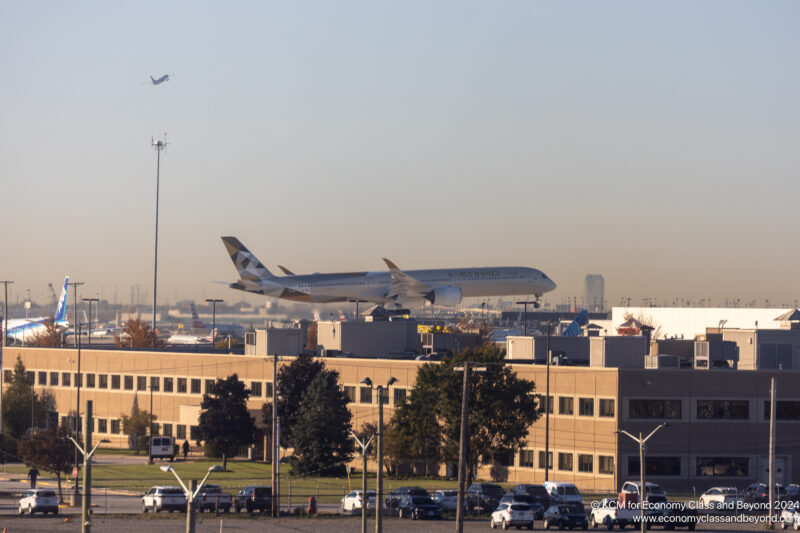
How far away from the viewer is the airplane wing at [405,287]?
132m

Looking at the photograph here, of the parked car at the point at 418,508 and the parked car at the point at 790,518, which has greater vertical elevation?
the parked car at the point at 790,518

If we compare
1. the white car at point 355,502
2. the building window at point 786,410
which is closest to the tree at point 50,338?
the building window at point 786,410

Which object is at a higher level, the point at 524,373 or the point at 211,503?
the point at 524,373

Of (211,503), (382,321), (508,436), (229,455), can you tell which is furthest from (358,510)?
(382,321)

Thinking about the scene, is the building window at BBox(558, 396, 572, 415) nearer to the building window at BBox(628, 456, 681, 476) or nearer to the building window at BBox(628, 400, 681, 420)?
the building window at BBox(628, 400, 681, 420)

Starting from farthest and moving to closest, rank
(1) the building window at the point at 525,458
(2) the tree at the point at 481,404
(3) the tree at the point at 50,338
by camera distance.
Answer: (3) the tree at the point at 50,338
(1) the building window at the point at 525,458
(2) the tree at the point at 481,404

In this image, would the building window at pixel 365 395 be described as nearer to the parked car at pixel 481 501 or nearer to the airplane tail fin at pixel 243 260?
the parked car at pixel 481 501

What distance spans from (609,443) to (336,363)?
2851 centimetres

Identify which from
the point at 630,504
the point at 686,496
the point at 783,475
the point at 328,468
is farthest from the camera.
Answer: the point at 328,468

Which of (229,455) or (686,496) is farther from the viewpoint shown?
(229,455)

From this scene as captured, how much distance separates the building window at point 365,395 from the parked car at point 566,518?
1647 inches

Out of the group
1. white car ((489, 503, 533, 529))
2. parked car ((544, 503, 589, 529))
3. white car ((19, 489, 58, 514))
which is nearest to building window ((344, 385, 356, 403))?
white car ((19, 489, 58, 514))

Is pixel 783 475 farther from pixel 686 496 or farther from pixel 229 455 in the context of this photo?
pixel 229 455

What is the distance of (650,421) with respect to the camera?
8425cm
